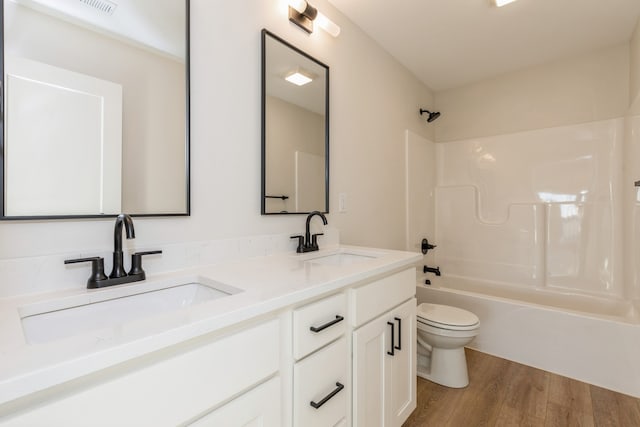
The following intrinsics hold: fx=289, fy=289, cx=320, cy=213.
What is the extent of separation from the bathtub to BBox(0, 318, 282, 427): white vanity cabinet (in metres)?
2.10

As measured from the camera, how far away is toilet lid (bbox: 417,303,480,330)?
71.1 inches

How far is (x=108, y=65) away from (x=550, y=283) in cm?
331

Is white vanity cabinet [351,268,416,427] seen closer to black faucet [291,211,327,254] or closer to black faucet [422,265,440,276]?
black faucet [291,211,327,254]

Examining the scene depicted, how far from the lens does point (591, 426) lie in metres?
1.51

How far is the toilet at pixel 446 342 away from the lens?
1806 millimetres

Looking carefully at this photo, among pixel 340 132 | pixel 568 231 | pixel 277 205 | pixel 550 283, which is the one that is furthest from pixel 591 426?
pixel 340 132

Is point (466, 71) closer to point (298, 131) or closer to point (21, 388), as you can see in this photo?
point (298, 131)

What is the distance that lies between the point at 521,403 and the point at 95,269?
2.25m

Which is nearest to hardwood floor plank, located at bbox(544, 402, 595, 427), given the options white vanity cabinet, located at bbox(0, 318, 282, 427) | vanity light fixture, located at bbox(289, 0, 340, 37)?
white vanity cabinet, located at bbox(0, 318, 282, 427)

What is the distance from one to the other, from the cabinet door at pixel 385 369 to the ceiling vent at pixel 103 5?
4.64ft

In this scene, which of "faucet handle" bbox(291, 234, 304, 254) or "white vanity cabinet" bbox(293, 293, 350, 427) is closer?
"white vanity cabinet" bbox(293, 293, 350, 427)

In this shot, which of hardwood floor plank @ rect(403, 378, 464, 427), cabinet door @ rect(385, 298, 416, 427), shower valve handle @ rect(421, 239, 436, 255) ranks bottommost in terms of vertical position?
hardwood floor plank @ rect(403, 378, 464, 427)

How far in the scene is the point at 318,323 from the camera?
3.00ft

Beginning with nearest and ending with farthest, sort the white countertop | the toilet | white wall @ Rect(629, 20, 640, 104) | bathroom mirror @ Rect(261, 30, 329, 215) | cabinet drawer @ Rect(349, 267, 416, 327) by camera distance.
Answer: the white countertop < cabinet drawer @ Rect(349, 267, 416, 327) < bathroom mirror @ Rect(261, 30, 329, 215) < the toilet < white wall @ Rect(629, 20, 640, 104)
